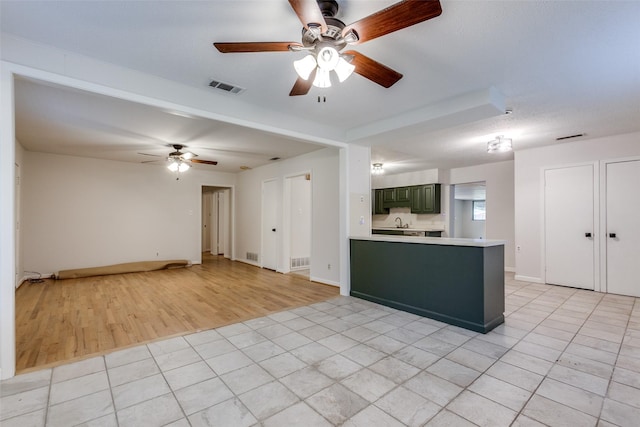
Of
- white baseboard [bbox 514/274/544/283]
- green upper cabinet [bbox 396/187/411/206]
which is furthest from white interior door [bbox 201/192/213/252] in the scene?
white baseboard [bbox 514/274/544/283]

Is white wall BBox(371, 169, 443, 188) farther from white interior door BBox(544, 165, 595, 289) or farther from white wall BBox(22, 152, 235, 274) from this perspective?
white wall BBox(22, 152, 235, 274)

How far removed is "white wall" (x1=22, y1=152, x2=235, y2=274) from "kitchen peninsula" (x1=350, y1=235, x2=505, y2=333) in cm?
527

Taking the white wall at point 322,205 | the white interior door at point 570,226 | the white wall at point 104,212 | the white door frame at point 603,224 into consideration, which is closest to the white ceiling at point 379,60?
the white door frame at point 603,224

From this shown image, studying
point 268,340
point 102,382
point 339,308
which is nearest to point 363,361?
point 268,340

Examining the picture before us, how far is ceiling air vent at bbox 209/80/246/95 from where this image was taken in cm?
293

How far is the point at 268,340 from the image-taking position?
9.49 ft

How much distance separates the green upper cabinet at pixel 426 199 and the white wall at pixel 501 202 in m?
0.94

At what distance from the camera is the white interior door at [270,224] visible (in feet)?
22.0

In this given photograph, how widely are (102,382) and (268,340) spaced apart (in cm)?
130

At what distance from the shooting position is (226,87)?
303 cm

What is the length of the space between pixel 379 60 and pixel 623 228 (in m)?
4.87

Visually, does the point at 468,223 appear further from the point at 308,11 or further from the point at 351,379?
Result: the point at 308,11

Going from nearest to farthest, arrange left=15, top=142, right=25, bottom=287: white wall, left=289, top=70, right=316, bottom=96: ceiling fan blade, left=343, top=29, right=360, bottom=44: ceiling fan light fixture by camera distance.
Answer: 1. left=343, top=29, right=360, bottom=44: ceiling fan light fixture
2. left=289, top=70, right=316, bottom=96: ceiling fan blade
3. left=15, top=142, right=25, bottom=287: white wall

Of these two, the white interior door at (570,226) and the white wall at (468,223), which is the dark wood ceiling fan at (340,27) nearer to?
the white interior door at (570,226)
